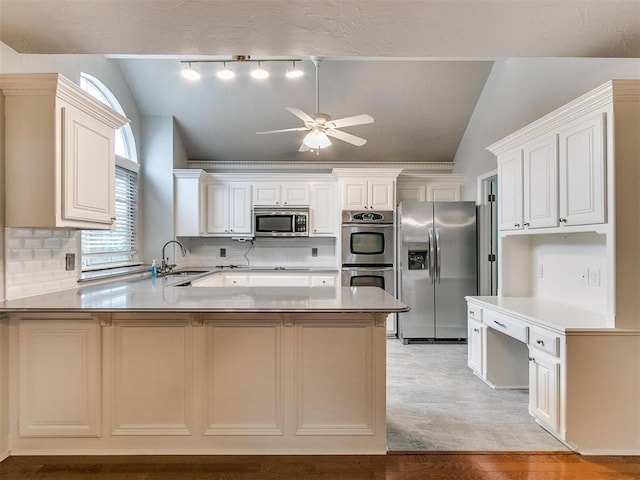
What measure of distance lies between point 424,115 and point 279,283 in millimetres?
3051

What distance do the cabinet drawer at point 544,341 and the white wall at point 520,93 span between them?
1859mm

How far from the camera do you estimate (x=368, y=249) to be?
4.99 meters

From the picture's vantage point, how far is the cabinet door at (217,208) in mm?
5371

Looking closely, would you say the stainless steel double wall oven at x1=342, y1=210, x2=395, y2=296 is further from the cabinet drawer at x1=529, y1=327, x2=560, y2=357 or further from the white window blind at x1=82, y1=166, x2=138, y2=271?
the white window blind at x1=82, y1=166, x2=138, y2=271

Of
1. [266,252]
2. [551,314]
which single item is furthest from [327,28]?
[266,252]

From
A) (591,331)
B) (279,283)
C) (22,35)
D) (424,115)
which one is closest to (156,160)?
(279,283)

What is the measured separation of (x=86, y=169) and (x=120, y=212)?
2.09m

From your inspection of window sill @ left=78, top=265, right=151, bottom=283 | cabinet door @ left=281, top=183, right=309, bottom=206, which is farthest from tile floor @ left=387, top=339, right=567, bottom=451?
window sill @ left=78, top=265, right=151, bottom=283

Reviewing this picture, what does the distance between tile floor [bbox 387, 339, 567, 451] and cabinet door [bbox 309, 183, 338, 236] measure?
7.24ft

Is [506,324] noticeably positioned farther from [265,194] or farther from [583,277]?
[265,194]

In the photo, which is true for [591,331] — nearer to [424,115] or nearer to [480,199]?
[480,199]

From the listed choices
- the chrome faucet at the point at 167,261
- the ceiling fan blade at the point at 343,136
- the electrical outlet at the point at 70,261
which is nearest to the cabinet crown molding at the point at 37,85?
the electrical outlet at the point at 70,261

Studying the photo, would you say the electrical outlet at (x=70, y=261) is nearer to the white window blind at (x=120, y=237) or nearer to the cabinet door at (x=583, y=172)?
the white window blind at (x=120, y=237)

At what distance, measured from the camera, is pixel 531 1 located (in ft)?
5.24
